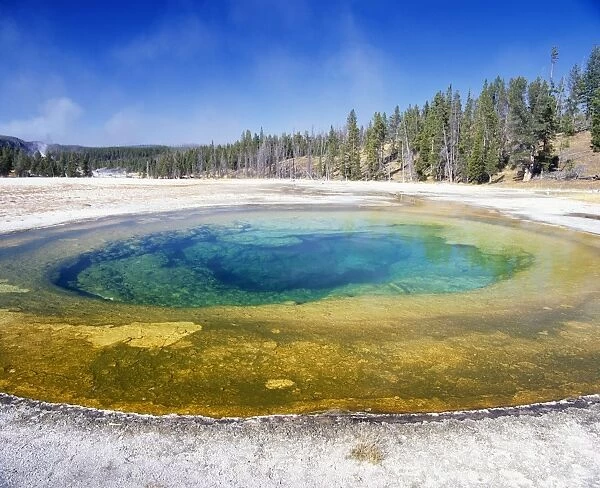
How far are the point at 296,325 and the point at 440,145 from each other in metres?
66.1

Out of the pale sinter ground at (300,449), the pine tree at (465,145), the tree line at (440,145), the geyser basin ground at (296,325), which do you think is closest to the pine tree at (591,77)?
the tree line at (440,145)

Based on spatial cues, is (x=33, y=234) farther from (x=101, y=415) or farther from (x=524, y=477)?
(x=524, y=477)

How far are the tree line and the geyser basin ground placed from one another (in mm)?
43518

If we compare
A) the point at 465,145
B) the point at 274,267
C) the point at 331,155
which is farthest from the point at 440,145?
the point at 274,267

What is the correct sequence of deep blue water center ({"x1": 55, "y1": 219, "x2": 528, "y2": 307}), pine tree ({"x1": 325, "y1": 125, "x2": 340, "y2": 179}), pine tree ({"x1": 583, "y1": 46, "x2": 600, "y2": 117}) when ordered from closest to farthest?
1. deep blue water center ({"x1": 55, "y1": 219, "x2": 528, "y2": 307})
2. pine tree ({"x1": 583, "y1": 46, "x2": 600, "y2": 117})
3. pine tree ({"x1": 325, "y1": 125, "x2": 340, "y2": 179})

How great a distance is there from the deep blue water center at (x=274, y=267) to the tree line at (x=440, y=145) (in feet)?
133

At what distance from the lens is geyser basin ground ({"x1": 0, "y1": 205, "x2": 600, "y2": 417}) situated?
18.0 ft

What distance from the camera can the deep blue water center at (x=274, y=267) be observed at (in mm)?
10438

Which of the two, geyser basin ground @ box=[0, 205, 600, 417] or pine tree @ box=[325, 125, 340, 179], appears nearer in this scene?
geyser basin ground @ box=[0, 205, 600, 417]

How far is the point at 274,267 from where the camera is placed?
43.5 feet

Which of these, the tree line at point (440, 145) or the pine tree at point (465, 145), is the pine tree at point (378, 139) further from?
the pine tree at point (465, 145)

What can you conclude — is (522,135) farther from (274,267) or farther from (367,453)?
(367,453)

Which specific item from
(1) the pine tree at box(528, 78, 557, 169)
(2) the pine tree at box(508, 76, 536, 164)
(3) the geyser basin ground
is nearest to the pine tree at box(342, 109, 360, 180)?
(2) the pine tree at box(508, 76, 536, 164)

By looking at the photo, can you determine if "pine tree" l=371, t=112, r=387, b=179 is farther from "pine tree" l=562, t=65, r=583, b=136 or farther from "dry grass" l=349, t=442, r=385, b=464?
"dry grass" l=349, t=442, r=385, b=464
